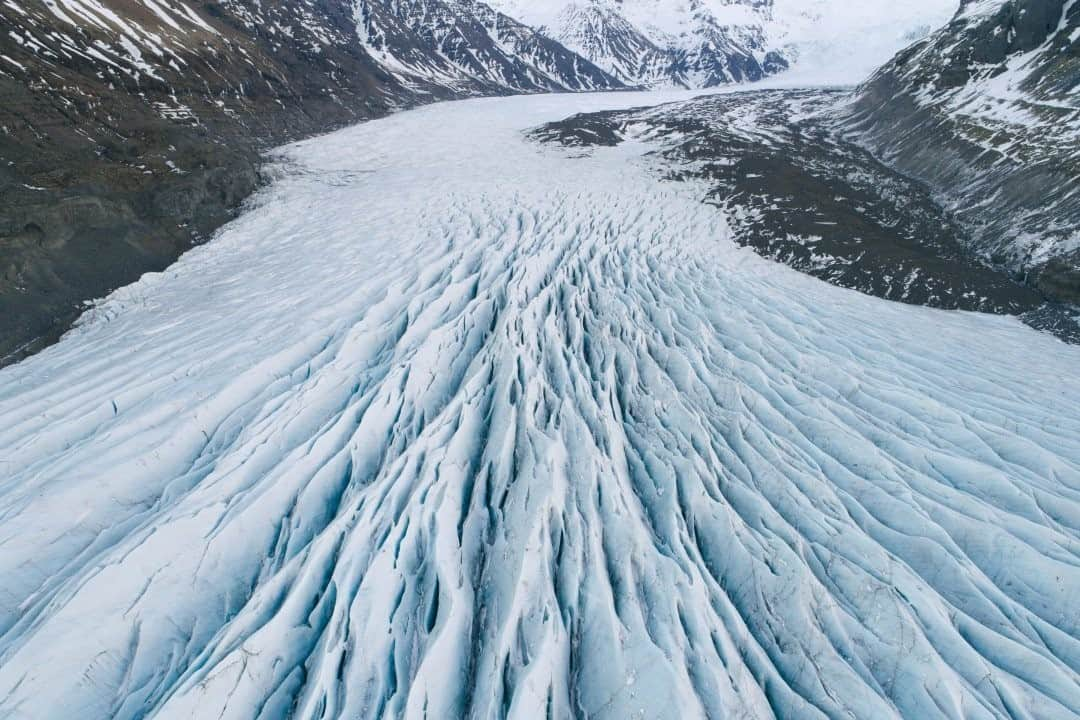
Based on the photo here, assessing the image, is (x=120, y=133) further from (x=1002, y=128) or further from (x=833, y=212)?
(x=1002, y=128)

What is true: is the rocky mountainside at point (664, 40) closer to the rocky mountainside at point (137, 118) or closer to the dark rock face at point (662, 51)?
the dark rock face at point (662, 51)

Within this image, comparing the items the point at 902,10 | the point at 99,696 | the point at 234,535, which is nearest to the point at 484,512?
the point at 234,535

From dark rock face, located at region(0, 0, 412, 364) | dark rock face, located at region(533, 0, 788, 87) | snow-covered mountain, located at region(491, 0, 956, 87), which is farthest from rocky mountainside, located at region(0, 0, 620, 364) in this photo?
snow-covered mountain, located at region(491, 0, 956, 87)

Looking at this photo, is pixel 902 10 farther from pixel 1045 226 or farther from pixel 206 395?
pixel 206 395

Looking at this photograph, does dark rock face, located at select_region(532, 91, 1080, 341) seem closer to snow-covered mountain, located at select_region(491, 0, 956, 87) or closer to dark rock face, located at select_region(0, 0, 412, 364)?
dark rock face, located at select_region(0, 0, 412, 364)

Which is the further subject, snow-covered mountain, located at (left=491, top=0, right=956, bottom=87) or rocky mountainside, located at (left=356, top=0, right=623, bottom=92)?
snow-covered mountain, located at (left=491, top=0, right=956, bottom=87)

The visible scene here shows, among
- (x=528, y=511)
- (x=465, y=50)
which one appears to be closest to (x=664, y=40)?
(x=465, y=50)
